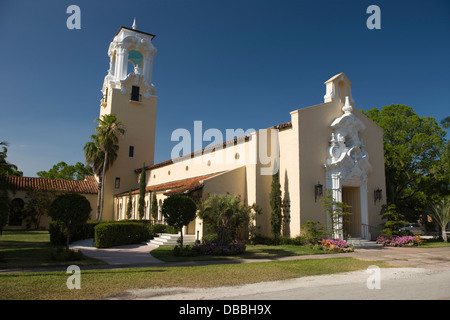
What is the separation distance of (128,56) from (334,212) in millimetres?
31228

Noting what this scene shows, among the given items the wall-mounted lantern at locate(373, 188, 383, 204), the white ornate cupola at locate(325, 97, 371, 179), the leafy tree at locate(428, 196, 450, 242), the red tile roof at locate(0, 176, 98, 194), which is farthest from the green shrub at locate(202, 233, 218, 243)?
the red tile roof at locate(0, 176, 98, 194)

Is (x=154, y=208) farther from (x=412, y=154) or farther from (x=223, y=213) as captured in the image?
(x=412, y=154)

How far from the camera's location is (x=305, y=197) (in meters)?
19.0

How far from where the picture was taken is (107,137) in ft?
107

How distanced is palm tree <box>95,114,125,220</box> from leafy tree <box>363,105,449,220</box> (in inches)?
1019

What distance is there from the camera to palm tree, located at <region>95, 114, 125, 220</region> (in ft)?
108

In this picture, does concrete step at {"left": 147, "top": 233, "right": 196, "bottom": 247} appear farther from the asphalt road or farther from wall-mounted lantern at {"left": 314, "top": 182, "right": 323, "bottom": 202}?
the asphalt road

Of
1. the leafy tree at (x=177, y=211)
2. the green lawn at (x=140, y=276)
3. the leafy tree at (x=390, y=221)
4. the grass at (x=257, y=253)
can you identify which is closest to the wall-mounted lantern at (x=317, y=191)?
the grass at (x=257, y=253)

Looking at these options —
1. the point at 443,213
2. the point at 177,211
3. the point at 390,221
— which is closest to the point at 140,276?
the point at 177,211

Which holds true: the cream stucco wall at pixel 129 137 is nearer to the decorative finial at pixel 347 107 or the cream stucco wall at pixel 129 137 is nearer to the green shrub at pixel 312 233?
the decorative finial at pixel 347 107

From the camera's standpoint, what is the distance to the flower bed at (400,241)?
19.6m
